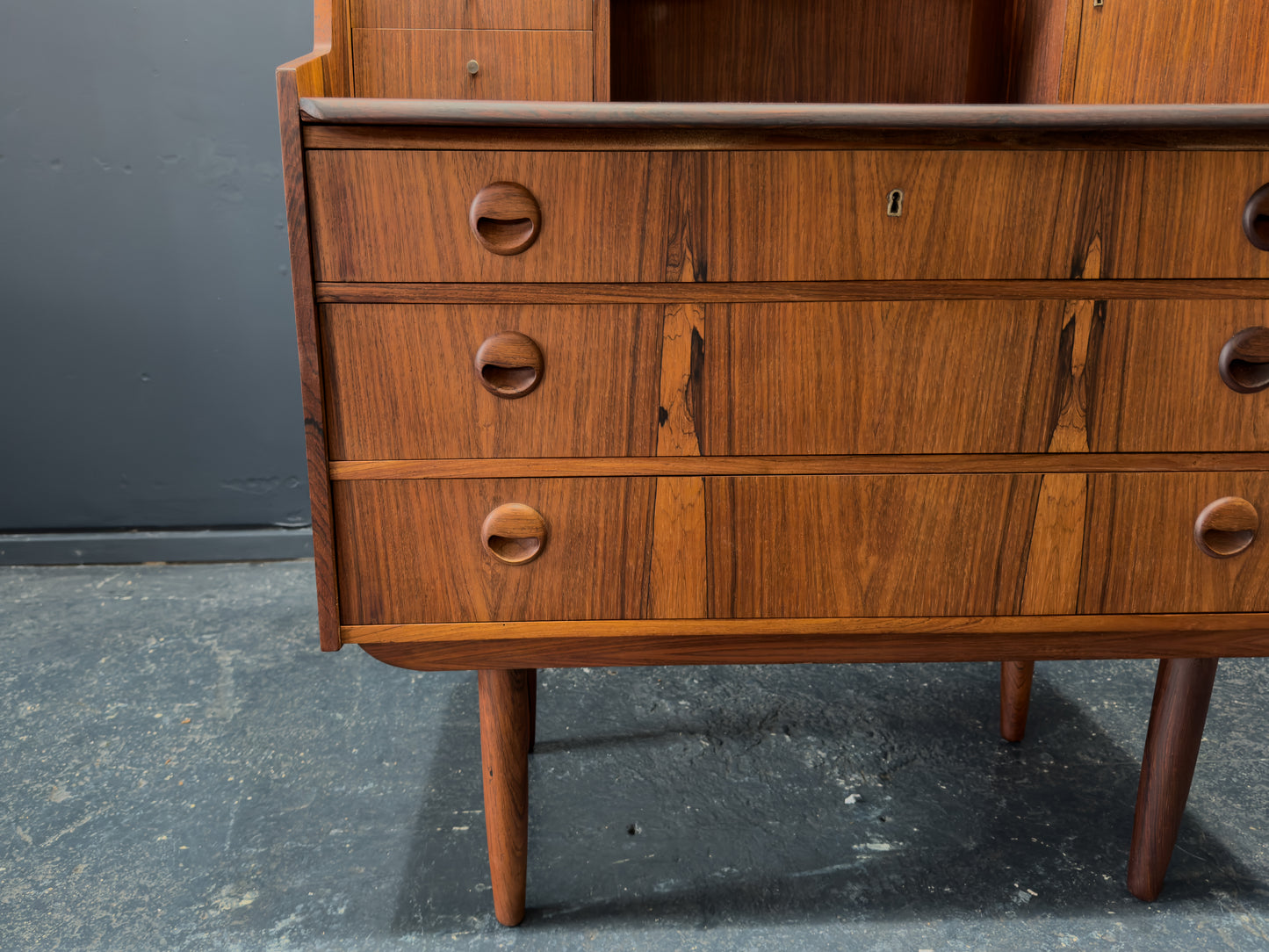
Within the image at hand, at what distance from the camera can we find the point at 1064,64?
3.50 ft

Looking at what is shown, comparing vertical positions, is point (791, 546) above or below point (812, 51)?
below

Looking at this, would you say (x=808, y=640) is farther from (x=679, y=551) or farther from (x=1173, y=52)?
(x=1173, y=52)

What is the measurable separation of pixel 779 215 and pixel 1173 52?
2.18ft

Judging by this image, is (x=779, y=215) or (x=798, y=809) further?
(x=798, y=809)

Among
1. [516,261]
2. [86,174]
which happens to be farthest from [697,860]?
[86,174]

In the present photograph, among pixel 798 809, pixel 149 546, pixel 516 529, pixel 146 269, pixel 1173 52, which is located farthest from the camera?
pixel 149 546

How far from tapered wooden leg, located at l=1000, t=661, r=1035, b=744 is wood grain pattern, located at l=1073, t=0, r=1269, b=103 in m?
0.81

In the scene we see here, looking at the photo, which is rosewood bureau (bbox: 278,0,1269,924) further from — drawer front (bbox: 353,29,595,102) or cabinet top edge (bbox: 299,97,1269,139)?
drawer front (bbox: 353,29,595,102)

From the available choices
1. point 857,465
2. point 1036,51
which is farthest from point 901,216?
point 1036,51

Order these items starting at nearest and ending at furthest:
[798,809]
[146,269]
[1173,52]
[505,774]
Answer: [505,774] → [1173,52] → [798,809] → [146,269]

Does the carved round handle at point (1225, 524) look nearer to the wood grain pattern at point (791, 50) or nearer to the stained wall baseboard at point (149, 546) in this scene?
the wood grain pattern at point (791, 50)

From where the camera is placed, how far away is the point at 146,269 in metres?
1.96

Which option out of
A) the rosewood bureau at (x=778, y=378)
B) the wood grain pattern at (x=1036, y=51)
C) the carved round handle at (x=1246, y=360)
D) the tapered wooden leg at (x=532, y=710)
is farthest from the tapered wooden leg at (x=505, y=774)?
the wood grain pattern at (x=1036, y=51)

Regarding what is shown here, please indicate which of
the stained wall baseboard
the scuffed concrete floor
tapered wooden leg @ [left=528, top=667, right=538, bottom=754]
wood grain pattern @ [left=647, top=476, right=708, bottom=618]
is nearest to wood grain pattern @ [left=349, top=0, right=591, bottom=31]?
wood grain pattern @ [left=647, top=476, right=708, bottom=618]
